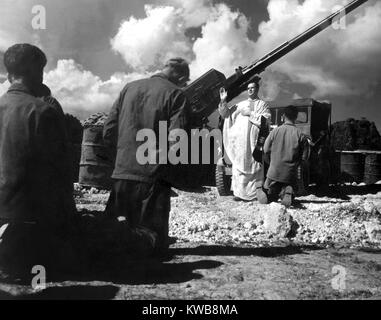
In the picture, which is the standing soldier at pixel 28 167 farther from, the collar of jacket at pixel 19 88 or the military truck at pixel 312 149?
the military truck at pixel 312 149

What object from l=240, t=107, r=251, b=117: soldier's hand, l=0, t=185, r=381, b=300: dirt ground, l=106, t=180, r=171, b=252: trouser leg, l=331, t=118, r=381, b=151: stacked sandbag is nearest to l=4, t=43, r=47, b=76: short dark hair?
l=106, t=180, r=171, b=252: trouser leg

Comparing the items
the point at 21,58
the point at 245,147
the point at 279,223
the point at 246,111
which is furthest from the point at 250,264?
the point at 246,111

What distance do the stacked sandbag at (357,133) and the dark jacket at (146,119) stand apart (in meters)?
23.9

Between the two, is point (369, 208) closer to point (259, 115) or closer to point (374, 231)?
point (374, 231)

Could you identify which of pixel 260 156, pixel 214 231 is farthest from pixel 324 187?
pixel 214 231

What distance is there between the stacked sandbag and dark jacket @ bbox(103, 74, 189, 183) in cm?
2393

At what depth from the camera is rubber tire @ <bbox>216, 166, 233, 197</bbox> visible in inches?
333

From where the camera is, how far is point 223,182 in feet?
27.8

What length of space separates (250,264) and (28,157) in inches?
81.8

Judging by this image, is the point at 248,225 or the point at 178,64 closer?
the point at 178,64

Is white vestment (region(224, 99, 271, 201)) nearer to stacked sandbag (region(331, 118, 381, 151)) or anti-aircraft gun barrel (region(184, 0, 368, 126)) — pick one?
anti-aircraft gun barrel (region(184, 0, 368, 126))

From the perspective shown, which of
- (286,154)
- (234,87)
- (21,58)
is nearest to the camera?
(21,58)

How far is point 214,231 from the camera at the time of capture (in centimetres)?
509
